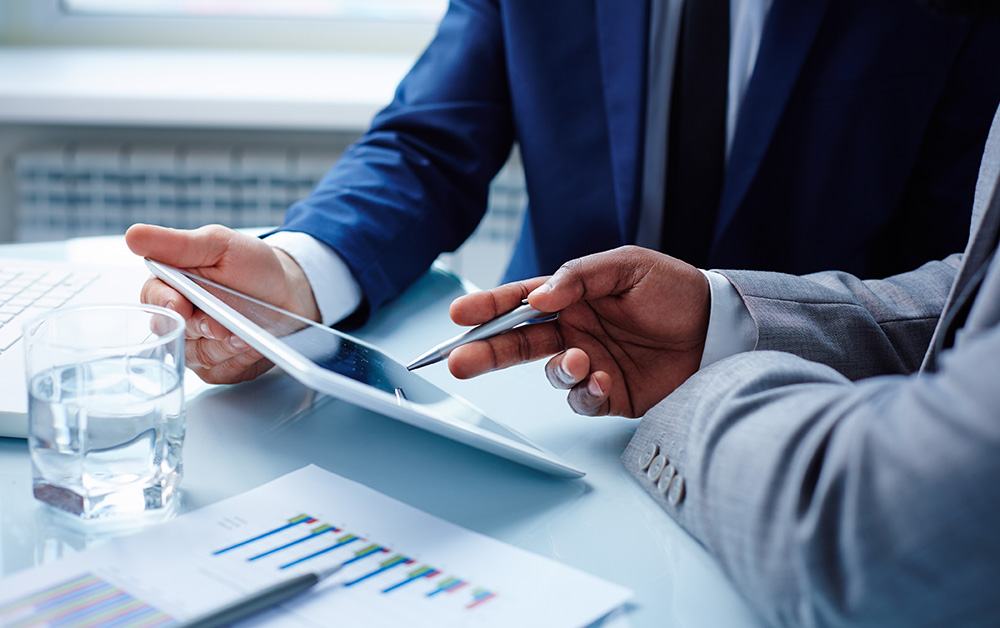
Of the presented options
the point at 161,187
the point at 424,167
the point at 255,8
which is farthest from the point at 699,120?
the point at 255,8

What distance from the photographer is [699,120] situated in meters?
1.06

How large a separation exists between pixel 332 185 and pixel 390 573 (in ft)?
1.90

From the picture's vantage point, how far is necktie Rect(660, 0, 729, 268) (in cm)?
105

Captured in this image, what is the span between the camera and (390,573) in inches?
17.2

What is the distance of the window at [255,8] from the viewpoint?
2.01 metres

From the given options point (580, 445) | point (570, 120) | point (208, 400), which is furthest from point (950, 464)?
point (570, 120)

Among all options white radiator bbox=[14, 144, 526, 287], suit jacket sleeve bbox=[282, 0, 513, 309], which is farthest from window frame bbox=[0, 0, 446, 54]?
suit jacket sleeve bbox=[282, 0, 513, 309]

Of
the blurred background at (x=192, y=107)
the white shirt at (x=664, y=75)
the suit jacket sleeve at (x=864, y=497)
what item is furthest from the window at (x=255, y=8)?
the suit jacket sleeve at (x=864, y=497)

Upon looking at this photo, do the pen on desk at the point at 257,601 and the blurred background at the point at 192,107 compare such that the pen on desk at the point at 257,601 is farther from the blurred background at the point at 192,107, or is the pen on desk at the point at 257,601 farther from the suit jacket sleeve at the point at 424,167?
the blurred background at the point at 192,107

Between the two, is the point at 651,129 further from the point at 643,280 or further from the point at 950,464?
the point at 950,464

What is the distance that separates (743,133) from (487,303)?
508 millimetres

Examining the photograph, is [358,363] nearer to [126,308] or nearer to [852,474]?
[126,308]

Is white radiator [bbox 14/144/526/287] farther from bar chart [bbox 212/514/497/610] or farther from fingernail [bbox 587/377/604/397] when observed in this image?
bar chart [bbox 212/514/497/610]

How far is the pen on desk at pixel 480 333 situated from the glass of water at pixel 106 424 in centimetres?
20
